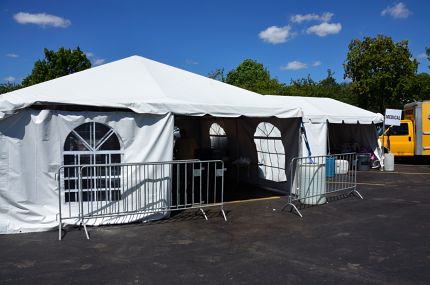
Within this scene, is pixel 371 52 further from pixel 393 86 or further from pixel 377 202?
pixel 377 202

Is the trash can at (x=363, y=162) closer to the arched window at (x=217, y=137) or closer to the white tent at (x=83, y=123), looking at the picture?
the arched window at (x=217, y=137)

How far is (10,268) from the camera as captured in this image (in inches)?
211

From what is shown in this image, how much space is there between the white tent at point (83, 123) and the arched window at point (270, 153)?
2200 mm

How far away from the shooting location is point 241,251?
610 cm

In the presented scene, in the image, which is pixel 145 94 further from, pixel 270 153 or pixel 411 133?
pixel 411 133

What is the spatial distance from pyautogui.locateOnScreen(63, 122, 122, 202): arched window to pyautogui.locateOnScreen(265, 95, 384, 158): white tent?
22.4 ft

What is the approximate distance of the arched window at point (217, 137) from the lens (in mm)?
13781

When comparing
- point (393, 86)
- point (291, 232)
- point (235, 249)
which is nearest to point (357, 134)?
point (393, 86)

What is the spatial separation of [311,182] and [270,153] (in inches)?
104

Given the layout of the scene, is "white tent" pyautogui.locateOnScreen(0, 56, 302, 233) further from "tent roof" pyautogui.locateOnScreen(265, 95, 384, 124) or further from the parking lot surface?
"tent roof" pyautogui.locateOnScreen(265, 95, 384, 124)

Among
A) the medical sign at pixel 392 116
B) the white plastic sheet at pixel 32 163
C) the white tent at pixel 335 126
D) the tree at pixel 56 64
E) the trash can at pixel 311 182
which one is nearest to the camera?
the white plastic sheet at pixel 32 163

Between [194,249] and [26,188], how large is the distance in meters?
3.23

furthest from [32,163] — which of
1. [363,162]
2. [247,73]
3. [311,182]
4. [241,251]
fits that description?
[247,73]

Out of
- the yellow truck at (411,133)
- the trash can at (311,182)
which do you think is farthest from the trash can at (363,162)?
the trash can at (311,182)
